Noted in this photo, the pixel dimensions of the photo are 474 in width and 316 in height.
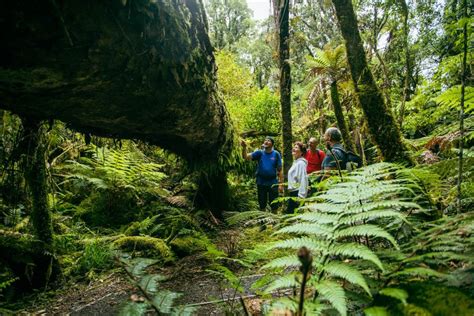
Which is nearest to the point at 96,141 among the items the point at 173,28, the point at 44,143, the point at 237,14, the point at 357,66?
the point at 44,143

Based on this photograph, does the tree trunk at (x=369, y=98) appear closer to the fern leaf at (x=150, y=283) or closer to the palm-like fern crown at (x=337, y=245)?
the palm-like fern crown at (x=337, y=245)

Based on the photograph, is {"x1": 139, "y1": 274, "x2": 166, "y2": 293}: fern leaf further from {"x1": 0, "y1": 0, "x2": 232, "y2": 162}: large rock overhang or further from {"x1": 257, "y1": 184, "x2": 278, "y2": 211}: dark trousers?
{"x1": 257, "y1": 184, "x2": 278, "y2": 211}: dark trousers

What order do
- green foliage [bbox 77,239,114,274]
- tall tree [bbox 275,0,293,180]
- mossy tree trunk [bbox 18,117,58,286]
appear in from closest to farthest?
mossy tree trunk [bbox 18,117,58,286] → green foliage [bbox 77,239,114,274] → tall tree [bbox 275,0,293,180]

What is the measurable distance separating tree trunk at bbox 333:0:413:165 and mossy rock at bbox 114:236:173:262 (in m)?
3.31

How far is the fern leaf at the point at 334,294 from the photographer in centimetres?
96

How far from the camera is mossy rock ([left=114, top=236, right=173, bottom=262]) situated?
431 cm

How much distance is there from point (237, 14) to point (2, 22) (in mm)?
34806

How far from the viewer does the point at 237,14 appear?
1304 inches

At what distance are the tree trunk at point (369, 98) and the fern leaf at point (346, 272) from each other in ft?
9.96

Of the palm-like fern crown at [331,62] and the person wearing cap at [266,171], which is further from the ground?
the palm-like fern crown at [331,62]

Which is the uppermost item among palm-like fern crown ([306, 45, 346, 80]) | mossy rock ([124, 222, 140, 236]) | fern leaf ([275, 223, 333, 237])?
palm-like fern crown ([306, 45, 346, 80])

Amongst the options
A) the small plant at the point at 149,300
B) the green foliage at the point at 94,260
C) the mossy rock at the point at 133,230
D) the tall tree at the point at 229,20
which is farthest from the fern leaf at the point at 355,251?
the tall tree at the point at 229,20

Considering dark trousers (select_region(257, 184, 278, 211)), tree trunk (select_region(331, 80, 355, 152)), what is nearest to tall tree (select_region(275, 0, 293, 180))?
dark trousers (select_region(257, 184, 278, 211))

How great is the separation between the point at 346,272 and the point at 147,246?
13.2 feet
